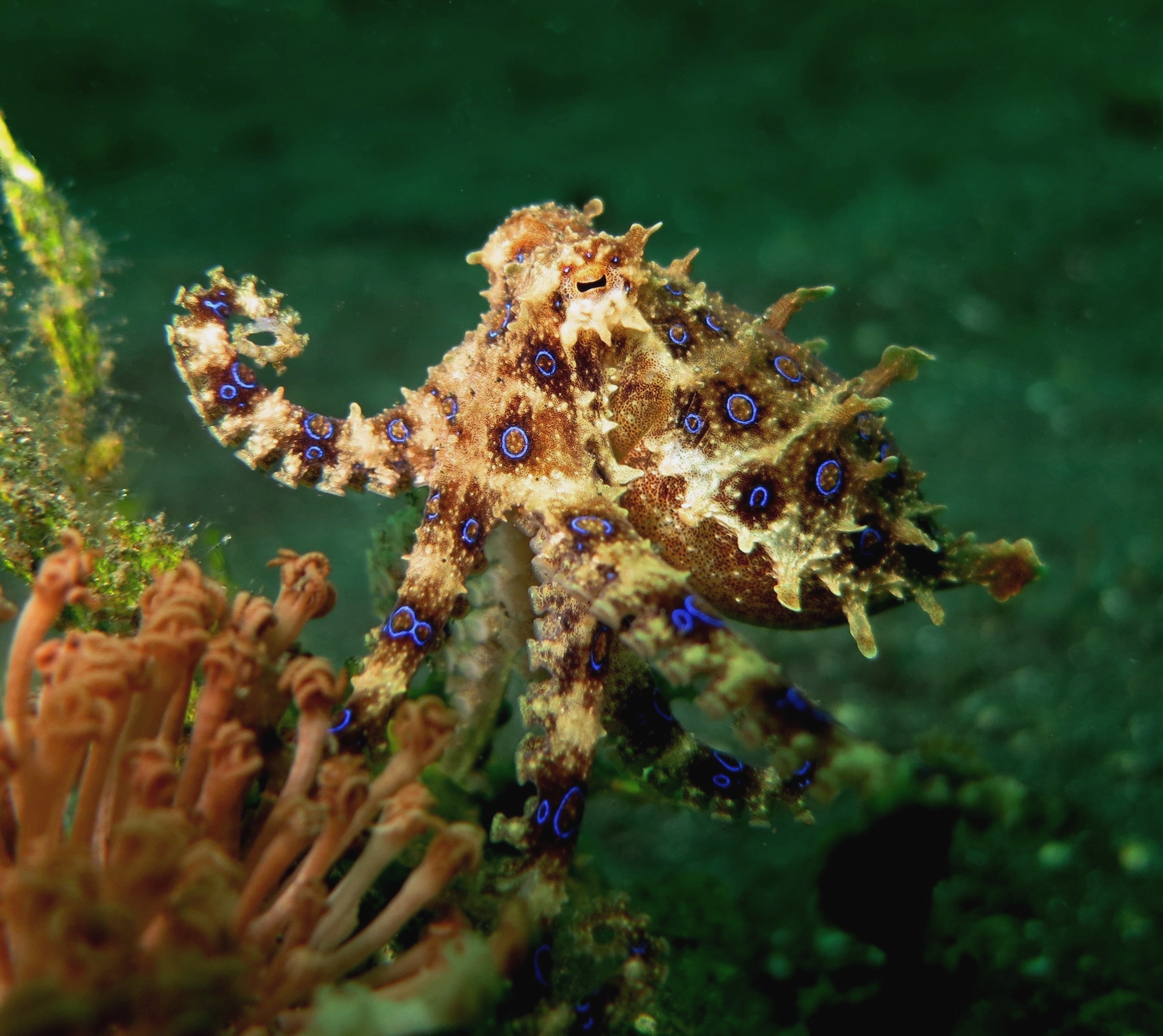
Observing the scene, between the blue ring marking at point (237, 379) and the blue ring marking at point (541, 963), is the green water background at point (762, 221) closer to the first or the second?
the blue ring marking at point (237, 379)

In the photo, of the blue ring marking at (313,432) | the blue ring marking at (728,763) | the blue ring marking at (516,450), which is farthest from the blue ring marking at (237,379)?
the blue ring marking at (728,763)

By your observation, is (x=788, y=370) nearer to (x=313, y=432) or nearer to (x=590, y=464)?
(x=590, y=464)

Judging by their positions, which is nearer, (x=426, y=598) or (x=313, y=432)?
(x=426, y=598)

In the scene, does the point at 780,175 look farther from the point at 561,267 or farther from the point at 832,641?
the point at 561,267

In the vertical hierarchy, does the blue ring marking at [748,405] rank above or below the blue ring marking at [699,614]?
above

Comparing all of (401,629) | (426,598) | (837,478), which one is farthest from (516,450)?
(837,478)

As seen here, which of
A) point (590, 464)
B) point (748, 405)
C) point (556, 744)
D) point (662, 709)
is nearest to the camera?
point (556, 744)

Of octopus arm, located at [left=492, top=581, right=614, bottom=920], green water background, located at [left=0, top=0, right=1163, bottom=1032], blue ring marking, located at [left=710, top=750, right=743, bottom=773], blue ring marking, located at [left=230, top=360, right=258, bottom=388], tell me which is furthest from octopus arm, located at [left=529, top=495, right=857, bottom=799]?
green water background, located at [left=0, top=0, right=1163, bottom=1032]
